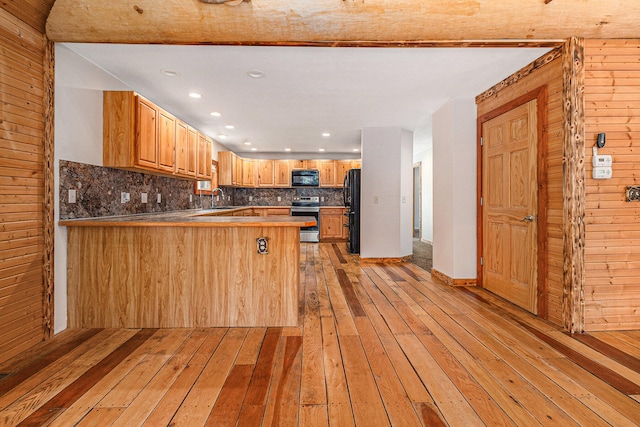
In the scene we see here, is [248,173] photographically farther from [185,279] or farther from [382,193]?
[185,279]

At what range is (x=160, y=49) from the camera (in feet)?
8.73

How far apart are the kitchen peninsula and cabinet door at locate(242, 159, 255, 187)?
521 centimetres

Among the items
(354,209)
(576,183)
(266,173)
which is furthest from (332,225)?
(576,183)

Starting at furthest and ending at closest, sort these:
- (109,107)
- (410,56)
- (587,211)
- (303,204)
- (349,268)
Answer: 1. (303,204)
2. (349,268)
3. (109,107)
4. (410,56)
5. (587,211)

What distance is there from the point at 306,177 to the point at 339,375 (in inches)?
251

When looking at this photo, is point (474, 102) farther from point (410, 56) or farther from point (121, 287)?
point (121, 287)

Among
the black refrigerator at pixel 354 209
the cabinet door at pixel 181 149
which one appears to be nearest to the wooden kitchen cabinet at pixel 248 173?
the black refrigerator at pixel 354 209

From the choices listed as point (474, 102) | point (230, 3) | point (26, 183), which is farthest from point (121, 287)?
point (474, 102)

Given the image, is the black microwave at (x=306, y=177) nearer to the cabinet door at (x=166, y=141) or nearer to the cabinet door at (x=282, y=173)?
the cabinet door at (x=282, y=173)

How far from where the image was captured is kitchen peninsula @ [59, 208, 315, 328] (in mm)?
2605

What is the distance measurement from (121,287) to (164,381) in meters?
1.18

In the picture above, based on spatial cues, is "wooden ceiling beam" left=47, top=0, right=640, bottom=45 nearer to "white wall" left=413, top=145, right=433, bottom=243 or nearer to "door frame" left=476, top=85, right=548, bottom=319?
"door frame" left=476, top=85, right=548, bottom=319

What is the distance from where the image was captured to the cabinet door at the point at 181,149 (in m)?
3.95

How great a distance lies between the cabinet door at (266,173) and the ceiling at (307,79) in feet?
8.87
